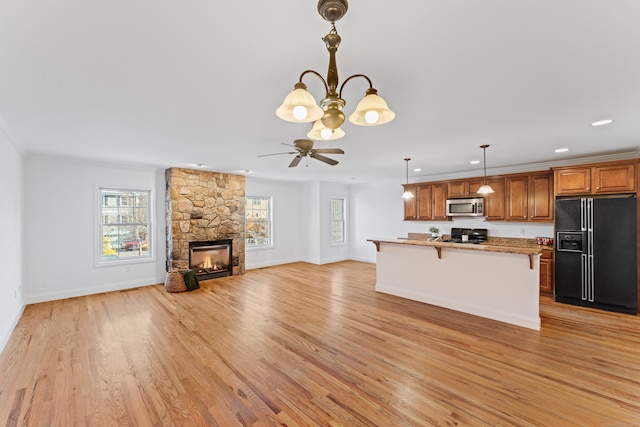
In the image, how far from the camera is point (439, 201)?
684 centimetres

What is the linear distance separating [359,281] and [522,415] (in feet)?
13.8

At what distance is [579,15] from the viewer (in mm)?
1464

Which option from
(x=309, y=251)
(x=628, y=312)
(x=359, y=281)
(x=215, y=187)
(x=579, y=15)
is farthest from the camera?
(x=309, y=251)

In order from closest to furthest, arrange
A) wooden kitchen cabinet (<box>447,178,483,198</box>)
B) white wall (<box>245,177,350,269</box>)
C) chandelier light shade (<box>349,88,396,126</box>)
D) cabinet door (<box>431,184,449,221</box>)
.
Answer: chandelier light shade (<box>349,88,396,126</box>) < wooden kitchen cabinet (<box>447,178,483,198</box>) < cabinet door (<box>431,184,449,221</box>) < white wall (<box>245,177,350,269</box>)

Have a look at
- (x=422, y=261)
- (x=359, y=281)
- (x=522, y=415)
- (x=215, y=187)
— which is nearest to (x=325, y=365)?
(x=522, y=415)

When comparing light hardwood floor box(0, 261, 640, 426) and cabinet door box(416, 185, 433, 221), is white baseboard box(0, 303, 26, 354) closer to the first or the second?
light hardwood floor box(0, 261, 640, 426)

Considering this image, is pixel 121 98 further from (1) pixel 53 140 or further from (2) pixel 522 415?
(2) pixel 522 415

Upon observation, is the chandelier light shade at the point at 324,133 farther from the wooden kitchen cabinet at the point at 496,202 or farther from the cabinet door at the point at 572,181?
the wooden kitchen cabinet at the point at 496,202

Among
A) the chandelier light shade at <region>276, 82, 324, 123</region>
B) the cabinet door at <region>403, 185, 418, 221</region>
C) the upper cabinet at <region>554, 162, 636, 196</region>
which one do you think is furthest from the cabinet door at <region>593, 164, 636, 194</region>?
the chandelier light shade at <region>276, 82, 324, 123</region>

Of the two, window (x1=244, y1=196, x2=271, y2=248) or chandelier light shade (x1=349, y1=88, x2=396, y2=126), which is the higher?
chandelier light shade (x1=349, y1=88, x2=396, y2=126)

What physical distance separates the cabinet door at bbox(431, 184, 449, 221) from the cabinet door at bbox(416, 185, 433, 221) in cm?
9

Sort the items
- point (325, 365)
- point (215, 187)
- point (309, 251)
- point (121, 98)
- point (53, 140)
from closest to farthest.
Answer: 1. point (121, 98)
2. point (325, 365)
3. point (53, 140)
4. point (215, 187)
5. point (309, 251)

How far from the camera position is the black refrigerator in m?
4.16

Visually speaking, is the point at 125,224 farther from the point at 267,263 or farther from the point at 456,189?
the point at 456,189
